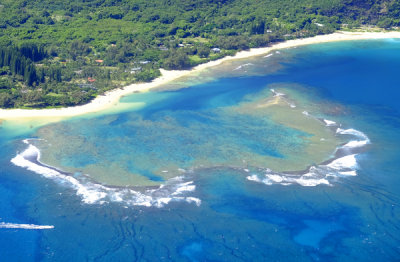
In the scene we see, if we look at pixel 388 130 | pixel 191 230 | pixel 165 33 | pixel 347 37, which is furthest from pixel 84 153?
pixel 347 37

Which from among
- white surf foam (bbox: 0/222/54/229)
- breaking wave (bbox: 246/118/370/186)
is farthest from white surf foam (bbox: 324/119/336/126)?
white surf foam (bbox: 0/222/54/229)

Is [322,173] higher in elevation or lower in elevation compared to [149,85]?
lower

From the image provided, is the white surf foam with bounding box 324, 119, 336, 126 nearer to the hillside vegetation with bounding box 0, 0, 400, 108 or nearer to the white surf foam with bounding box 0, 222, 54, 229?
the hillside vegetation with bounding box 0, 0, 400, 108

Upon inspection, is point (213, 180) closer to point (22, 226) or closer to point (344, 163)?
point (344, 163)

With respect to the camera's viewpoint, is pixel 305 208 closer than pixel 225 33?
Yes

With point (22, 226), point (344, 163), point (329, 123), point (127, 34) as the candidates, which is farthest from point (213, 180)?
point (127, 34)

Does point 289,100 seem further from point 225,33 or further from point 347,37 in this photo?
point 347,37
